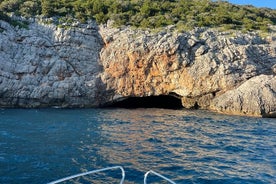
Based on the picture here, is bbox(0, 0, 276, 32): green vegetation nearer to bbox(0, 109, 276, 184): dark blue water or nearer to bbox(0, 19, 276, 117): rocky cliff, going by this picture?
bbox(0, 19, 276, 117): rocky cliff

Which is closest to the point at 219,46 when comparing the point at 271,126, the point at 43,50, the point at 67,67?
the point at 271,126

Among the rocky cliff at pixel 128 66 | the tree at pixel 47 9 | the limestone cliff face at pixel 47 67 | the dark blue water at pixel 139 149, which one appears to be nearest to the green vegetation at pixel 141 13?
the tree at pixel 47 9

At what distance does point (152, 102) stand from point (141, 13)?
10.1 metres

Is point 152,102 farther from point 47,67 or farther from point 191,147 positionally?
point 191,147

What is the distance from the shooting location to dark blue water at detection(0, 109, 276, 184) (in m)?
10.5

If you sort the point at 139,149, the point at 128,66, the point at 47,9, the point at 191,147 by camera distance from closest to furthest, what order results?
the point at 139,149 → the point at 191,147 → the point at 128,66 → the point at 47,9

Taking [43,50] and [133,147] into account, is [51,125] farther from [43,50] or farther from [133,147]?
[43,50]

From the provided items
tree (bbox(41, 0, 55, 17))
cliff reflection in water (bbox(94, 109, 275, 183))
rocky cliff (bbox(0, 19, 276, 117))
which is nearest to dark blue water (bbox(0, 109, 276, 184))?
cliff reflection in water (bbox(94, 109, 275, 183))

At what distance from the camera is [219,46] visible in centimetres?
3091

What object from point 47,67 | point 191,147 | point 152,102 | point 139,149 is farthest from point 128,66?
point 139,149

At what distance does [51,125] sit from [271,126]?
1367cm

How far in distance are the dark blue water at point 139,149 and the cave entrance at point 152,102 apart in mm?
11205

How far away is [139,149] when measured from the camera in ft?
45.5

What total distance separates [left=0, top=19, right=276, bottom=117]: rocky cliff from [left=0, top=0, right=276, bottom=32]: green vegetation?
2732 mm
